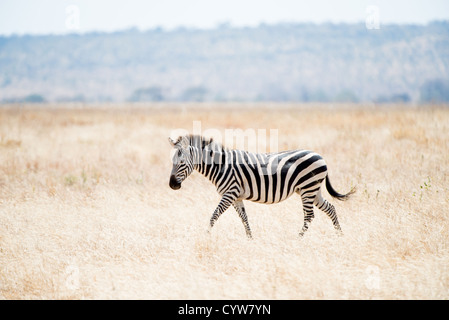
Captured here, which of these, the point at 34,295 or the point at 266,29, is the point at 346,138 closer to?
the point at 34,295

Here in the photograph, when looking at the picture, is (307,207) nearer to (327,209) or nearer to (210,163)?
(327,209)

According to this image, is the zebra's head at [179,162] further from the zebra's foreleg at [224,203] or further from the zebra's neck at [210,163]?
the zebra's foreleg at [224,203]

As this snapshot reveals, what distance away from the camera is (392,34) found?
517ft

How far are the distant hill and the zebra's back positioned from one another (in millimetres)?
100563

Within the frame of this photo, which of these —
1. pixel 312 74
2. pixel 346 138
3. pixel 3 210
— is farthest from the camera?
pixel 312 74

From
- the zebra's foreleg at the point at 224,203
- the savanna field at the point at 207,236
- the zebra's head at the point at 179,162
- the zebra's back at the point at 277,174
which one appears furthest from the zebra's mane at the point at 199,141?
the savanna field at the point at 207,236

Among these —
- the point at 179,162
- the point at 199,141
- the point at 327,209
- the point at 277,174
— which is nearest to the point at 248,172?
the point at 277,174

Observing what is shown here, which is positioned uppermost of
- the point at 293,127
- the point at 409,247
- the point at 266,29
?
the point at 266,29

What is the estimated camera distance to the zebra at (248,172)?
6027mm

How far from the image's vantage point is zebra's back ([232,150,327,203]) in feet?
20.1

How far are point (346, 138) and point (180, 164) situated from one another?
8883 millimetres

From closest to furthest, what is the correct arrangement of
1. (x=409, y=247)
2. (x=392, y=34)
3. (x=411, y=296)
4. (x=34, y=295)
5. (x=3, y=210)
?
(x=411, y=296) < (x=34, y=295) < (x=409, y=247) < (x=3, y=210) < (x=392, y=34)

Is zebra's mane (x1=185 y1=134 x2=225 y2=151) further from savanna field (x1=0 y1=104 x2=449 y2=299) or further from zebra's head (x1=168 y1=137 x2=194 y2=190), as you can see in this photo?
savanna field (x1=0 y1=104 x2=449 y2=299)

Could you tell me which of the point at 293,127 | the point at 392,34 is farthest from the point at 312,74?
the point at 293,127
